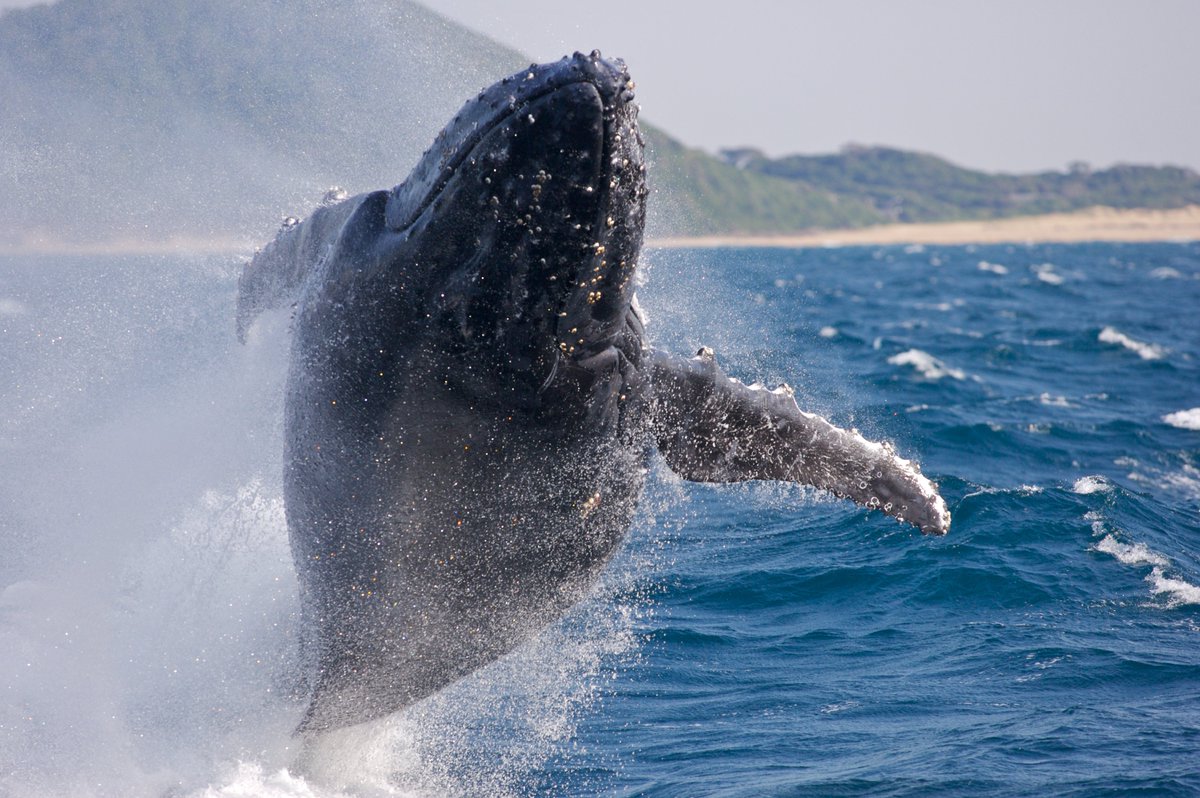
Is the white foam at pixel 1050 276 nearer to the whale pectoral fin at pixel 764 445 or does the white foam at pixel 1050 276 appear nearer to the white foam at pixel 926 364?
the white foam at pixel 926 364

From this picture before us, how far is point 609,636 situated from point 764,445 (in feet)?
10.3

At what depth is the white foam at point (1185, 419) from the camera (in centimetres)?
2355

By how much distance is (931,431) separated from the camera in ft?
73.0

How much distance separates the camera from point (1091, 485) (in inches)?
691

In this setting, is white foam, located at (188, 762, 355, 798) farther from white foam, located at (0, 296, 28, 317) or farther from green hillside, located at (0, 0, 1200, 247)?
white foam, located at (0, 296, 28, 317)

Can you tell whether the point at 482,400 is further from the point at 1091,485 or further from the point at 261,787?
the point at 1091,485

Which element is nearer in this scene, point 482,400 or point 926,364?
point 482,400

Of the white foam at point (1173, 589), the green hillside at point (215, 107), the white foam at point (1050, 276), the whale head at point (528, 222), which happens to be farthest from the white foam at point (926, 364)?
the white foam at point (1050, 276)

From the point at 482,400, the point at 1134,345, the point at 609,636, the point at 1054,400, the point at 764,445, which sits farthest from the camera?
the point at 1134,345

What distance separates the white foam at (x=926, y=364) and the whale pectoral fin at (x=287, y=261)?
77.4 feet

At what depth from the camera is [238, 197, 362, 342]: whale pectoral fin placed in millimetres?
7301

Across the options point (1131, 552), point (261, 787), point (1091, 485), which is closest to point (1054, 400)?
point (1091, 485)

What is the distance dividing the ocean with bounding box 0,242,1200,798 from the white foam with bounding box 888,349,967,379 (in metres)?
13.2

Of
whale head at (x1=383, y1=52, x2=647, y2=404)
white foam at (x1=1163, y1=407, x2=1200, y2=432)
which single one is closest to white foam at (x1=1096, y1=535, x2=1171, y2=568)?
whale head at (x1=383, y1=52, x2=647, y2=404)
